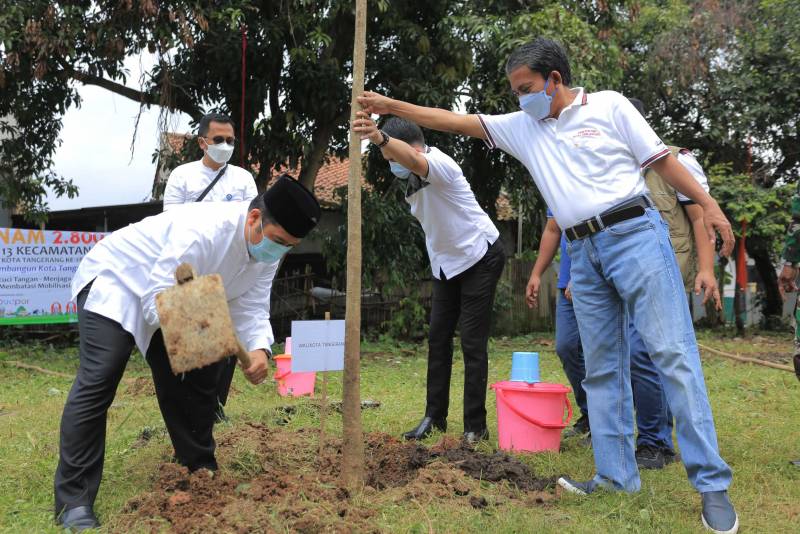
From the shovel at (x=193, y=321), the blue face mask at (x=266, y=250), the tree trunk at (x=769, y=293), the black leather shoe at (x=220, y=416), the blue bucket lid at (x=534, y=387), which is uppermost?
the blue face mask at (x=266, y=250)

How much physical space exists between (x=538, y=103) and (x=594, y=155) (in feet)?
1.20

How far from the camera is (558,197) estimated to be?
344cm

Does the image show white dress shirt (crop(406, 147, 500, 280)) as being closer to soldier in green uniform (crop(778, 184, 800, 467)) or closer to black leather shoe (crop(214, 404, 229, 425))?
soldier in green uniform (crop(778, 184, 800, 467))

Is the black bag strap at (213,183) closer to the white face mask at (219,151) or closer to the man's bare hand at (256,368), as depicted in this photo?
the white face mask at (219,151)

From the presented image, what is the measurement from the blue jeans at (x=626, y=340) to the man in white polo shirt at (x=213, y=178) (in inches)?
101

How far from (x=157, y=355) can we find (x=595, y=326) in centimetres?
209

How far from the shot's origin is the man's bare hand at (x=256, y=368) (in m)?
3.31

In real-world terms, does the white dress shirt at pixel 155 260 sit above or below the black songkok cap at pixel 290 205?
below

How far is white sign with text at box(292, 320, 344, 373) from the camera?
392 cm

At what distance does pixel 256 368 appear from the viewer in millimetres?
3324

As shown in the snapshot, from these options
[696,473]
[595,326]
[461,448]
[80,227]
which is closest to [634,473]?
[696,473]

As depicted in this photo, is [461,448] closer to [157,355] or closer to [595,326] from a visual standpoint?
[595,326]

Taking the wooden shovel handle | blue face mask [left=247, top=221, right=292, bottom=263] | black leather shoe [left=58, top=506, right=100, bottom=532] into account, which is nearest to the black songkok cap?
blue face mask [left=247, top=221, right=292, bottom=263]

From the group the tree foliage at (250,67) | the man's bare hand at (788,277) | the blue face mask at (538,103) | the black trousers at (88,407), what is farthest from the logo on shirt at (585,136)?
the tree foliage at (250,67)
